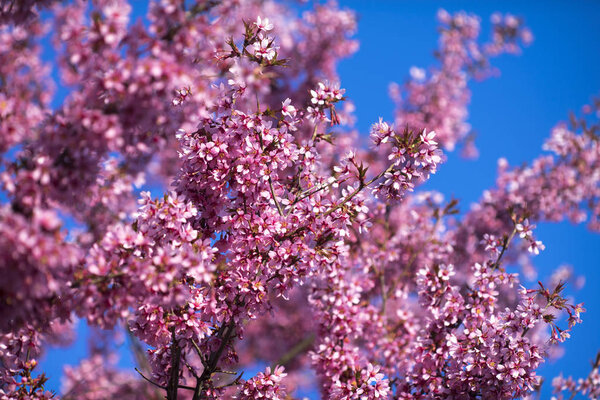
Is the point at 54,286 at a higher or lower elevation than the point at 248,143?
lower

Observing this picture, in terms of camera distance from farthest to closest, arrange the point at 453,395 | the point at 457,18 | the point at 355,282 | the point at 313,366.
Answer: the point at 457,18, the point at 355,282, the point at 313,366, the point at 453,395

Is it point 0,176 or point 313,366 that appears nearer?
point 0,176

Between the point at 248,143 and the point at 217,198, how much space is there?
2.41 feet

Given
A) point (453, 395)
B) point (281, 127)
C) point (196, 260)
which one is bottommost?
point (453, 395)

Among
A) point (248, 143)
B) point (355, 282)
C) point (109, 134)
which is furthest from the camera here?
point (355, 282)

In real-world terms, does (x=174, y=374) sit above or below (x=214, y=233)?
below

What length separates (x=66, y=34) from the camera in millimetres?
3260

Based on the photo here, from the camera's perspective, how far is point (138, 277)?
3.62 meters

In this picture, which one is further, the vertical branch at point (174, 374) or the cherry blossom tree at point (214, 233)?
the vertical branch at point (174, 374)

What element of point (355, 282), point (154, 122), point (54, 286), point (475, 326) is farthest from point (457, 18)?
point (54, 286)

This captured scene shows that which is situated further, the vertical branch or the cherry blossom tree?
the vertical branch

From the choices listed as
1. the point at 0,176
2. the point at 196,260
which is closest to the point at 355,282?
the point at 196,260

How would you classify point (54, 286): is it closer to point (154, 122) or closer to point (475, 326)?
point (154, 122)

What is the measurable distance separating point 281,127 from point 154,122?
1.81 meters
